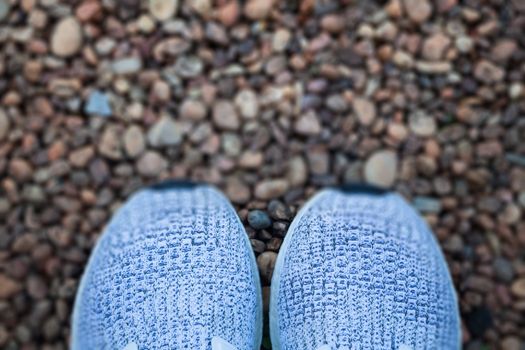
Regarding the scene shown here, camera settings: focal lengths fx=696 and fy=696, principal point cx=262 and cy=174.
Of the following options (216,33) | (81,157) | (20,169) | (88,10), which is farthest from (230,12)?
(20,169)

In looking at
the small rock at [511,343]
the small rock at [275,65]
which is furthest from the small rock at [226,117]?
the small rock at [511,343]

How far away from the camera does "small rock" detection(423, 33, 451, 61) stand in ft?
4.63

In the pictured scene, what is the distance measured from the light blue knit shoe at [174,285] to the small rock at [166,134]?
20 cm

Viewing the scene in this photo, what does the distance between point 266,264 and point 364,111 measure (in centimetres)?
43

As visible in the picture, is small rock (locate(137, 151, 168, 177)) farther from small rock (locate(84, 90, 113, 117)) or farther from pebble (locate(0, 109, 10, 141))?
pebble (locate(0, 109, 10, 141))

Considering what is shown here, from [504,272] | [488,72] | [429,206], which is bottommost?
[504,272]

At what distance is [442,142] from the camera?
4.63 feet

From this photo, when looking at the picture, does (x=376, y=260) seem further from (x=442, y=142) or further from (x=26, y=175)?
(x=26, y=175)

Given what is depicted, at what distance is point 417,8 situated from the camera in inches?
55.7

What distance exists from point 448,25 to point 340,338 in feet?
2.30

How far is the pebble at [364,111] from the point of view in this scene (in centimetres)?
140

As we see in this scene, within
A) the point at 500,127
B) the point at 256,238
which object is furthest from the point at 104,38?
the point at 500,127

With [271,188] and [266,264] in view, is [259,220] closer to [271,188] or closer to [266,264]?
[266,264]

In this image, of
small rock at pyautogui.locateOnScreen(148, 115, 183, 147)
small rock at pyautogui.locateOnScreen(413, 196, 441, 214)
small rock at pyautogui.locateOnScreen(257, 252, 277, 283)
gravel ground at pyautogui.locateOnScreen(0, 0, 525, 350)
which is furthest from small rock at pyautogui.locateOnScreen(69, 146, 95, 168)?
small rock at pyautogui.locateOnScreen(413, 196, 441, 214)
